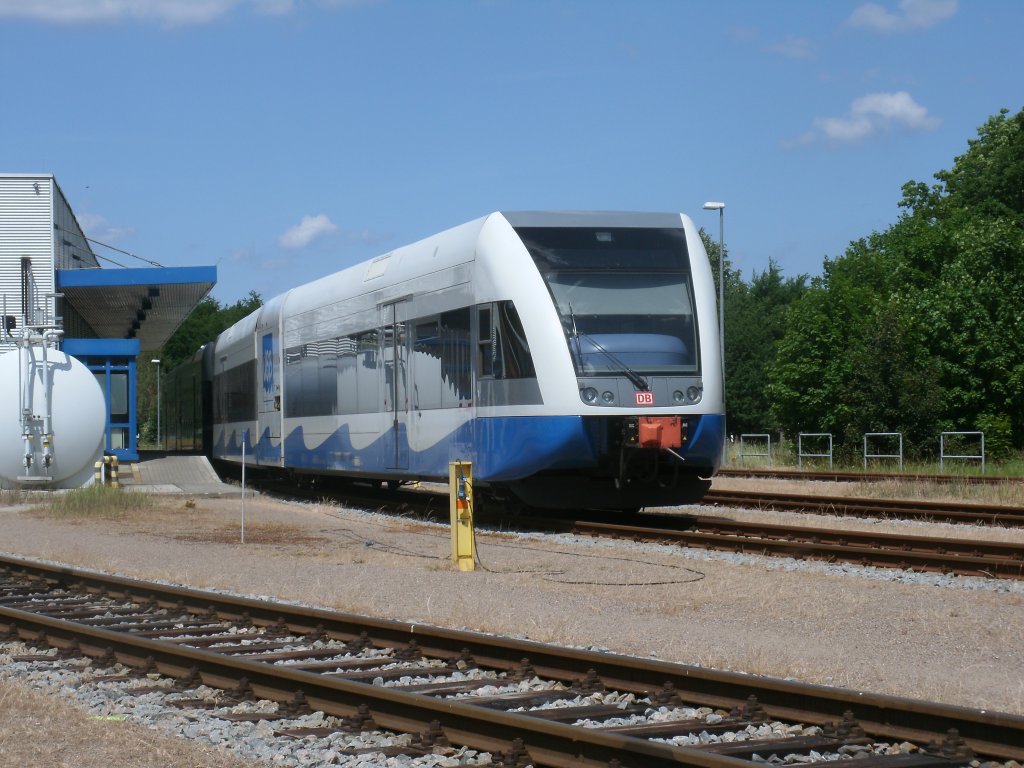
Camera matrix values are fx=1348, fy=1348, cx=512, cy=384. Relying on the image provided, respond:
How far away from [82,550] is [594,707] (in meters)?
10.7

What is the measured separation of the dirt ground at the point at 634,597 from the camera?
7875 millimetres

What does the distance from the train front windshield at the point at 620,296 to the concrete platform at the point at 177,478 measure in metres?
12.6

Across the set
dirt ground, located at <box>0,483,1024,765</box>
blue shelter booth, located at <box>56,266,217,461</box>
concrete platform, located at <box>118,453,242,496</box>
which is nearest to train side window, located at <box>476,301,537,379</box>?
dirt ground, located at <box>0,483,1024,765</box>

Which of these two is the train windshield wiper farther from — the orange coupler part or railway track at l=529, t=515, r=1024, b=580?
railway track at l=529, t=515, r=1024, b=580

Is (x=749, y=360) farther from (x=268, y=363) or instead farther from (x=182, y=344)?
(x=182, y=344)

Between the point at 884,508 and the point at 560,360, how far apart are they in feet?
21.3

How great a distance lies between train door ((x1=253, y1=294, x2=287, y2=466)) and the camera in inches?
953

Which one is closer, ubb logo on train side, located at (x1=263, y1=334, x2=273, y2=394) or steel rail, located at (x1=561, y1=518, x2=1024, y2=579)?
steel rail, located at (x1=561, y1=518, x2=1024, y2=579)

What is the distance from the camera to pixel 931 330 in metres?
41.4

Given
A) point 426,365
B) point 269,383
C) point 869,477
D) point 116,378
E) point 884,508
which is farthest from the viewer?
point 116,378

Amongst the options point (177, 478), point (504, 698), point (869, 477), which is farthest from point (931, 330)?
point (504, 698)

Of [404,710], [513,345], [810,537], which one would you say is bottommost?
[404,710]

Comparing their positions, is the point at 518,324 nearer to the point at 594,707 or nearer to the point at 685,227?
the point at 685,227

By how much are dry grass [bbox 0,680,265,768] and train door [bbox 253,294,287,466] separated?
17.4 m
